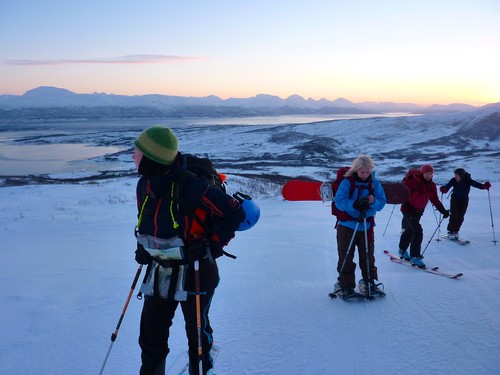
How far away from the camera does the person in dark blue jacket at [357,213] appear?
4195 millimetres

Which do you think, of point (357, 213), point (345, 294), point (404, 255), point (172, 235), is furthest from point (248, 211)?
point (404, 255)

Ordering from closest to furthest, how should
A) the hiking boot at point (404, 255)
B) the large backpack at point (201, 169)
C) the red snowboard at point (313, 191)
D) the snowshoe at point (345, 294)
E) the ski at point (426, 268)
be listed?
the large backpack at point (201, 169) < the snowshoe at point (345, 294) < the ski at point (426, 268) < the red snowboard at point (313, 191) < the hiking boot at point (404, 255)

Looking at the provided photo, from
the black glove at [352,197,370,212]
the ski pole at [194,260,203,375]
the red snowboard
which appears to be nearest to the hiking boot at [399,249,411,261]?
the red snowboard

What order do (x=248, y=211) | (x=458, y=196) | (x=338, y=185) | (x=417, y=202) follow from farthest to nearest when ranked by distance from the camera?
(x=458, y=196) → (x=417, y=202) → (x=338, y=185) → (x=248, y=211)

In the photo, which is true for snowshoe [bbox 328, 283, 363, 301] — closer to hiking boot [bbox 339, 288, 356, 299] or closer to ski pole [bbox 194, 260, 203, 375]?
hiking boot [bbox 339, 288, 356, 299]

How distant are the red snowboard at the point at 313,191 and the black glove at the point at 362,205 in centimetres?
125

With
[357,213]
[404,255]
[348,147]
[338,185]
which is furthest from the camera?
[348,147]

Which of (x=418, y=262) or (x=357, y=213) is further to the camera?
(x=418, y=262)

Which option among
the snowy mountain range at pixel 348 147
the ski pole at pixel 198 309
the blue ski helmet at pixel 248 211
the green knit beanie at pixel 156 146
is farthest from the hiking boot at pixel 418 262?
the snowy mountain range at pixel 348 147

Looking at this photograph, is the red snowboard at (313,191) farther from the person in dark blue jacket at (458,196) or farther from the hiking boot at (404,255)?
the person in dark blue jacket at (458,196)

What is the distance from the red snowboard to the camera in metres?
5.52

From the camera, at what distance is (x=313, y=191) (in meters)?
5.58

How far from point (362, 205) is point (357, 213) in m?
0.24

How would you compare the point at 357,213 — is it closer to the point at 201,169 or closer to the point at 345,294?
the point at 345,294
